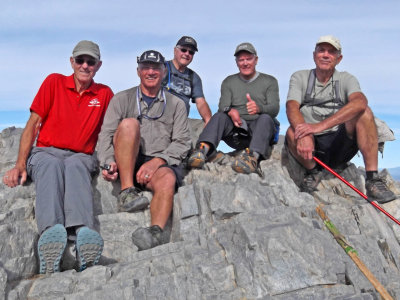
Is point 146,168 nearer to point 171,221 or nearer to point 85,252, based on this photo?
point 171,221

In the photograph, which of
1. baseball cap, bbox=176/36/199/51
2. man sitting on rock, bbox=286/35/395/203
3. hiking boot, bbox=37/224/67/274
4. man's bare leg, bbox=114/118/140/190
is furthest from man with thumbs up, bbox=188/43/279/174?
hiking boot, bbox=37/224/67/274

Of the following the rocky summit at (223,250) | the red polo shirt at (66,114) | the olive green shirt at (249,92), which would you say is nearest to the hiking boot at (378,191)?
the rocky summit at (223,250)

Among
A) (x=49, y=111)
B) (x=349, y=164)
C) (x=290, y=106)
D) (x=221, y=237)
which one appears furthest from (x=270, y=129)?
(x=49, y=111)

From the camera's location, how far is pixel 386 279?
7.06 meters

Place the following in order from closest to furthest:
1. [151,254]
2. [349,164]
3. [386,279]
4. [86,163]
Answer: [386,279], [151,254], [86,163], [349,164]

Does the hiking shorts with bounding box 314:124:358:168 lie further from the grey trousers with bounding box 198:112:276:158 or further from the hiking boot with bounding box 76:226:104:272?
the hiking boot with bounding box 76:226:104:272

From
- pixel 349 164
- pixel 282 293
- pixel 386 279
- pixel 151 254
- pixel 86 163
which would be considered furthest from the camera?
pixel 349 164

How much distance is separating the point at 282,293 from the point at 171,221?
3475 mm

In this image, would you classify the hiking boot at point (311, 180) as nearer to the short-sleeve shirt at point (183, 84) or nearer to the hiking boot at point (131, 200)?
the short-sleeve shirt at point (183, 84)

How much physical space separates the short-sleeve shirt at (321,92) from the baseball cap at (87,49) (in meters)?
4.68

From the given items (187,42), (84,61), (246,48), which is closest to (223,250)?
(84,61)

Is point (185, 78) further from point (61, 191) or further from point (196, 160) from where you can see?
point (61, 191)

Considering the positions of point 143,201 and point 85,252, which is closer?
point 85,252

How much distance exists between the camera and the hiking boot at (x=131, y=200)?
354 inches
